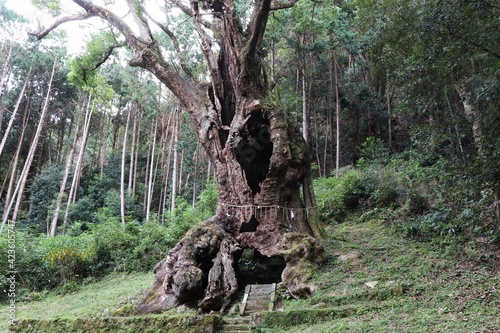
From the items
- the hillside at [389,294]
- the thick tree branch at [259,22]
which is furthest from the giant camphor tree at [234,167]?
the hillside at [389,294]

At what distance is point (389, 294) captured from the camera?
4949 mm

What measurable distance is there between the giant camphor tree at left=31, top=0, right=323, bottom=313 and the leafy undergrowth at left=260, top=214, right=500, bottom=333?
623mm

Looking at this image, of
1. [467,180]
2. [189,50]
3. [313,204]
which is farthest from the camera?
[189,50]

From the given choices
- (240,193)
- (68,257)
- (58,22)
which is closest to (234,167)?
(240,193)

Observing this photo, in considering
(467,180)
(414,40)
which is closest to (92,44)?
(414,40)

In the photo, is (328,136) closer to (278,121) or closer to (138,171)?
(278,121)

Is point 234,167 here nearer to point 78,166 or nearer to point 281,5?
point 281,5

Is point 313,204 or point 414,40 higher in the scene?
point 414,40

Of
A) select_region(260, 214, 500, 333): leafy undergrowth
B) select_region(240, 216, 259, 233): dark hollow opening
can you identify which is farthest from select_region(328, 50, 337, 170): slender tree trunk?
select_region(260, 214, 500, 333): leafy undergrowth

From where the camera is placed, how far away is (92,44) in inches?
402

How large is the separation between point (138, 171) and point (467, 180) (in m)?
23.0

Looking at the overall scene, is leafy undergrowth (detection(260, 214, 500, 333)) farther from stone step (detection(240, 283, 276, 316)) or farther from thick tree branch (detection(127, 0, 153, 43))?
thick tree branch (detection(127, 0, 153, 43))

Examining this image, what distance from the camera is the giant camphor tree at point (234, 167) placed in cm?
642

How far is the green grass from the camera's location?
692 cm
